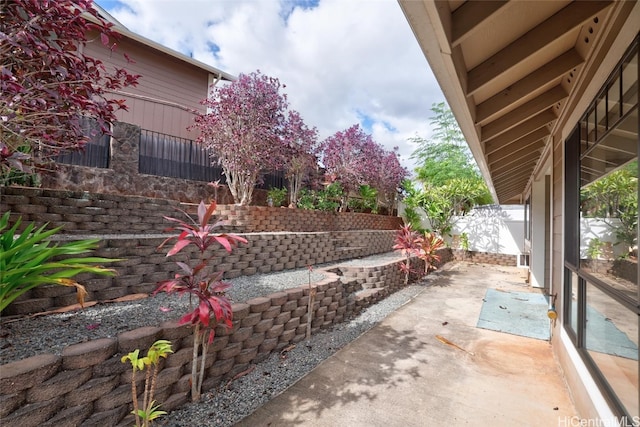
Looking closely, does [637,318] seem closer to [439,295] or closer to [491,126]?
[491,126]

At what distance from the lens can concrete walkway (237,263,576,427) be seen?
221cm

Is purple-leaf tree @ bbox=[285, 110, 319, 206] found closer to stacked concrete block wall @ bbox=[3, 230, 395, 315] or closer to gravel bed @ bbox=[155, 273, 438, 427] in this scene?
stacked concrete block wall @ bbox=[3, 230, 395, 315]

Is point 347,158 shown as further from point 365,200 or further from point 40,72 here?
point 40,72

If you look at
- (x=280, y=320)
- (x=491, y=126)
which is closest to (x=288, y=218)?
(x=280, y=320)

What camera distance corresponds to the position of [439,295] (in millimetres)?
6129

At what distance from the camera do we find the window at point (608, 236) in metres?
1.44

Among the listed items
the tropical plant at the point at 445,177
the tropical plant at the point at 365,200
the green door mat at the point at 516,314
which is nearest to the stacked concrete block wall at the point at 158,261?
the green door mat at the point at 516,314

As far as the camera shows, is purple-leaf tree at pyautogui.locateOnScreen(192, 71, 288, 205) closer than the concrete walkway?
No

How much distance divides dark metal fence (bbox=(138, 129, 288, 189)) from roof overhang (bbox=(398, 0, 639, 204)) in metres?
5.66

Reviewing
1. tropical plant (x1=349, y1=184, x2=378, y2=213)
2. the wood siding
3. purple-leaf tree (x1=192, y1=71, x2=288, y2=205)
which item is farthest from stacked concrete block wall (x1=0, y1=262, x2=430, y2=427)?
tropical plant (x1=349, y1=184, x2=378, y2=213)

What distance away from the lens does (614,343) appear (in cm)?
181

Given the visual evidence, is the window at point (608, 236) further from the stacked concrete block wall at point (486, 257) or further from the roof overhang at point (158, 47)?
the roof overhang at point (158, 47)

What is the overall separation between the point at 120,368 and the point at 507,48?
342 cm

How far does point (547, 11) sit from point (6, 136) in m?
3.84
